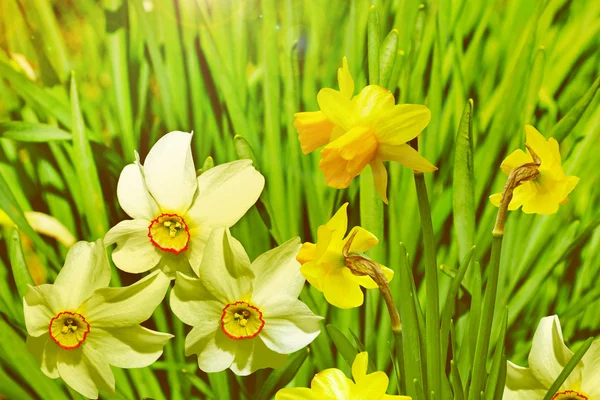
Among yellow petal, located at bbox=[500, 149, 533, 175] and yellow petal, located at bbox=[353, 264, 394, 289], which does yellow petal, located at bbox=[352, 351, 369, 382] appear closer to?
yellow petal, located at bbox=[353, 264, 394, 289]

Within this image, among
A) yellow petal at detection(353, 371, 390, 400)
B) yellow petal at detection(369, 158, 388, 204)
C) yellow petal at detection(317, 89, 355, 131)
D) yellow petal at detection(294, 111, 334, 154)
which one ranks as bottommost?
yellow petal at detection(353, 371, 390, 400)

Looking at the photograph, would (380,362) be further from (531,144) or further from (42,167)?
(42,167)

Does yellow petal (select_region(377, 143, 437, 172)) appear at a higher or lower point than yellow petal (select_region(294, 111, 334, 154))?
lower

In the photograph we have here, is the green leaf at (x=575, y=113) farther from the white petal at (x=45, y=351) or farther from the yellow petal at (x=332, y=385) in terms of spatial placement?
the white petal at (x=45, y=351)

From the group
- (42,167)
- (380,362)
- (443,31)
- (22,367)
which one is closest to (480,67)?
(443,31)

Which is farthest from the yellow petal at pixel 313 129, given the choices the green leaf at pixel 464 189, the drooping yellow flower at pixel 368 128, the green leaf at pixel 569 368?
the green leaf at pixel 569 368

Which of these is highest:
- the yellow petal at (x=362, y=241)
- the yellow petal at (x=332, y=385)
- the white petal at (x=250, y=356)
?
the yellow petal at (x=362, y=241)

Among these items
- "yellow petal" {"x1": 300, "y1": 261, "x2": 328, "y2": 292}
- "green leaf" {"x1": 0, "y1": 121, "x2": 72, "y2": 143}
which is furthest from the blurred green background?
"yellow petal" {"x1": 300, "y1": 261, "x2": 328, "y2": 292}
